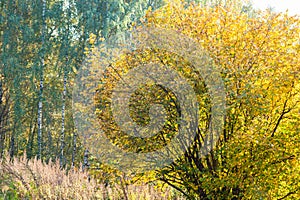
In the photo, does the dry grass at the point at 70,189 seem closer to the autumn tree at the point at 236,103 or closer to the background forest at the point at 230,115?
the background forest at the point at 230,115

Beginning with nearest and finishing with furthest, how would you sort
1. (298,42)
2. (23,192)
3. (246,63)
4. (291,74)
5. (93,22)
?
(291,74) < (246,63) < (298,42) < (23,192) < (93,22)

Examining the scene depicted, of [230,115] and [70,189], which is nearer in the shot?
[230,115]

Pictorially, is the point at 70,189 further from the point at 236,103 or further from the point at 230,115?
the point at 236,103

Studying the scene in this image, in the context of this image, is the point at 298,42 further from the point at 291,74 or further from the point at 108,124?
the point at 108,124

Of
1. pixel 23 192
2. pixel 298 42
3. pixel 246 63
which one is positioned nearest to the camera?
pixel 246 63

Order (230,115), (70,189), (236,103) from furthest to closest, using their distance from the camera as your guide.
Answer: (70,189)
(230,115)
(236,103)

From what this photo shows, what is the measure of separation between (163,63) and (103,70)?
149 centimetres

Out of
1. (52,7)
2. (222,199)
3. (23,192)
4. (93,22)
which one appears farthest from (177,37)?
(52,7)

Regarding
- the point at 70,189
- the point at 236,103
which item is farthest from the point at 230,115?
the point at 70,189

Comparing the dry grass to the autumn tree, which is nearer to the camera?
the dry grass

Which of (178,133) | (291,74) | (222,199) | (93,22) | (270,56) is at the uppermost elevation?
(93,22)

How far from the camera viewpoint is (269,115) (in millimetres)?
7598

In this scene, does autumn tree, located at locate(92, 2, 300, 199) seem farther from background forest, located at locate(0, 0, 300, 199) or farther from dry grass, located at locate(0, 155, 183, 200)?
dry grass, located at locate(0, 155, 183, 200)

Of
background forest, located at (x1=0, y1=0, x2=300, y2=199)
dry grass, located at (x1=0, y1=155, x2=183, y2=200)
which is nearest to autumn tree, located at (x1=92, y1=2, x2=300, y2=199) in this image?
background forest, located at (x1=0, y1=0, x2=300, y2=199)
